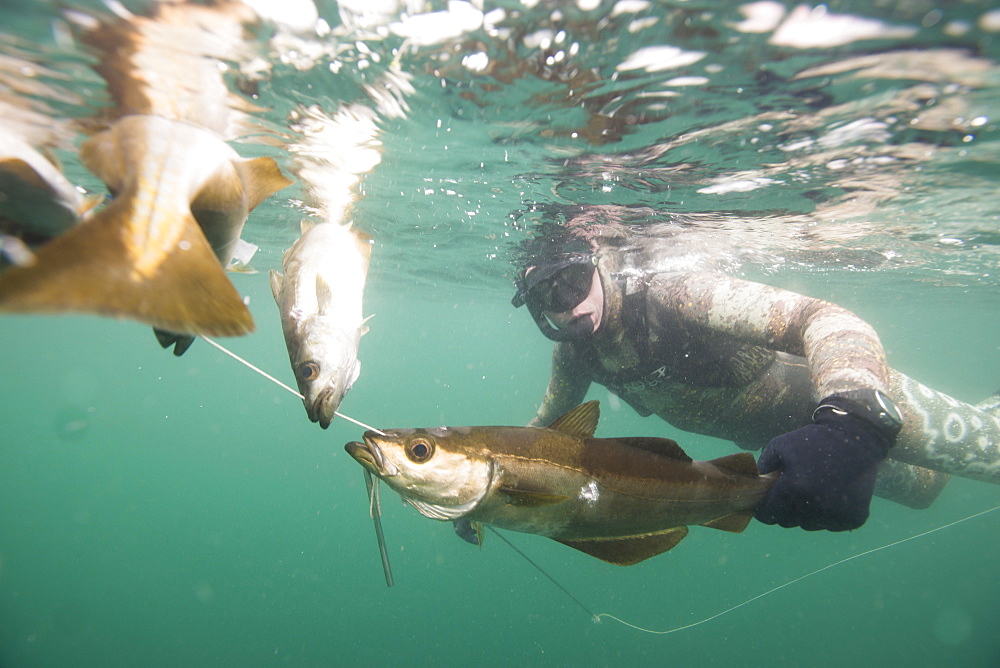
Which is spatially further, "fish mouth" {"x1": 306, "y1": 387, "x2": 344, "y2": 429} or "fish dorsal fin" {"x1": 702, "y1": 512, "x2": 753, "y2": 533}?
"fish dorsal fin" {"x1": 702, "y1": 512, "x2": 753, "y2": 533}

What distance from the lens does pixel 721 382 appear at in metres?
5.54

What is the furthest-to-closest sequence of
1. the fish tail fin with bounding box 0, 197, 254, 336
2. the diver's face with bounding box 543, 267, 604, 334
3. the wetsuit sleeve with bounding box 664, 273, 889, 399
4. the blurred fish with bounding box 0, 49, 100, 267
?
the diver's face with bounding box 543, 267, 604, 334, the wetsuit sleeve with bounding box 664, 273, 889, 399, the blurred fish with bounding box 0, 49, 100, 267, the fish tail fin with bounding box 0, 197, 254, 336

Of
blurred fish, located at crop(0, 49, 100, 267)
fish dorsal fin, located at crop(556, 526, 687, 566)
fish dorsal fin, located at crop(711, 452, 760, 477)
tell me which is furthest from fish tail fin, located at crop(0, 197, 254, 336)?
fish dorsal fin, located at crop(711, 452, 760, 477)

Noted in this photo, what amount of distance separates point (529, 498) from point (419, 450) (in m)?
0.51

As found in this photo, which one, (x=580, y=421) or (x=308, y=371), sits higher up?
(x=308, y=371)

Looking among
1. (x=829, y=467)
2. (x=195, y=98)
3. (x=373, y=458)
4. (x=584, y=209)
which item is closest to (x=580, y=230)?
(x=584, y=209)

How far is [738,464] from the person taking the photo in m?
2.26

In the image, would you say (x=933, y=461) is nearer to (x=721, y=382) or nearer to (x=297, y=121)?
(x=721, y=382)

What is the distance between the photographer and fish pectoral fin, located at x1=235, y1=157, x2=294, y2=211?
6.57 ft

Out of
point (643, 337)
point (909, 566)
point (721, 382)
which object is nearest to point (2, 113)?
point (643, 337)

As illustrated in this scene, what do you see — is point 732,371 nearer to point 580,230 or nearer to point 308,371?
point 308,371

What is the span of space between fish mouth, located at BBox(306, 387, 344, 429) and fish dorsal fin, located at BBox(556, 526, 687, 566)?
128cm

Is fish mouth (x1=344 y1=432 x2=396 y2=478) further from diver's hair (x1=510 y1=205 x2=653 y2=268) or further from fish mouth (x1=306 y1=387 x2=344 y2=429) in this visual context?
diver's hair (x1=510 y1=205 x2=653 y2=268)

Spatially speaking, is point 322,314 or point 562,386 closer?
point 322,314
